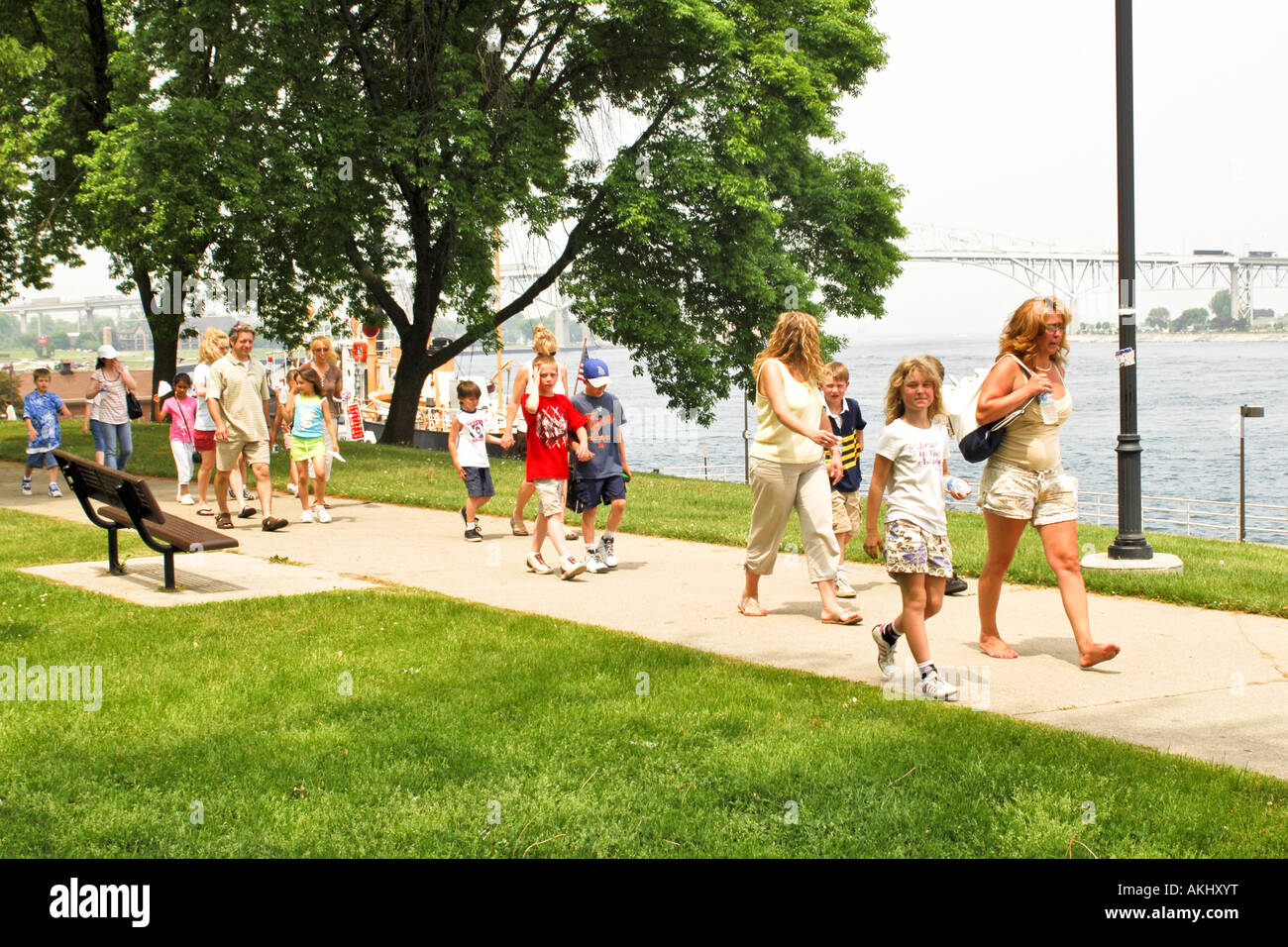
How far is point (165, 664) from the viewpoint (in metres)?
6.02

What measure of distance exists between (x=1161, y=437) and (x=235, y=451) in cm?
6867

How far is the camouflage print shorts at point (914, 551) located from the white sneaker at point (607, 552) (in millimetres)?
3772

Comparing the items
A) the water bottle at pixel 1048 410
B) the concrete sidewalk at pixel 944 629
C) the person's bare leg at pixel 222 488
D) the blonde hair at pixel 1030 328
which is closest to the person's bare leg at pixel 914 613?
the concrete sidewalk at pixel 944 629

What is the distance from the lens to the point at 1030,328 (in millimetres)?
6043

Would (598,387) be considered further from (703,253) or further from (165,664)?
(703,253)

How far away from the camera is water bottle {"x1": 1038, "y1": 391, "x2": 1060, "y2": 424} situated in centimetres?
605

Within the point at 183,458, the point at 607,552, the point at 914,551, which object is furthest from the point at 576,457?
the point at 183,458

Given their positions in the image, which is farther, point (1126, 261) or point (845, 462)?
point (1126, 261)

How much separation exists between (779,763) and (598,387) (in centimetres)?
471

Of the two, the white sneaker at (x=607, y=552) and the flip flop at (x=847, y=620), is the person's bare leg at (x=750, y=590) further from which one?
the white sneaker at (x=607, y=552)

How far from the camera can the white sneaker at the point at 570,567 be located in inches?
339

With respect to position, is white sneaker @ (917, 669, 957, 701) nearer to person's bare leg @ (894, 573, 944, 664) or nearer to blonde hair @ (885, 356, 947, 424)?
person's bare leg @ (894, 573, 944, 664)

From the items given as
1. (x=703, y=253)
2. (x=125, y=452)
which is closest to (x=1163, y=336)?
(x=703, y=253)

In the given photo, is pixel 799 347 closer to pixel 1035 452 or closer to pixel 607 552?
pixel 1035 452
